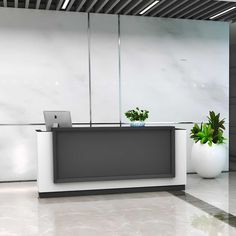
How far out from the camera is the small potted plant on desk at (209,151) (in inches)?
311

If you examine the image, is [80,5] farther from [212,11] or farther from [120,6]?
[212,11]

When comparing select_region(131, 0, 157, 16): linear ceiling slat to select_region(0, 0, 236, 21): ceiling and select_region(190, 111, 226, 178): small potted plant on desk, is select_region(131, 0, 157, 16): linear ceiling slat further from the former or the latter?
select_region(190, 111, 226, 178): small potted plant on desk

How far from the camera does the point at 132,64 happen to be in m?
8.62

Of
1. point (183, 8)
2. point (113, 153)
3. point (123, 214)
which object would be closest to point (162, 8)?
point (183, 8)

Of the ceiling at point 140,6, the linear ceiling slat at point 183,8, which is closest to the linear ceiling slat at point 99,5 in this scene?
the ceiling at point 140,6

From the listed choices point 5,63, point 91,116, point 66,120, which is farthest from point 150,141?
point 5,63

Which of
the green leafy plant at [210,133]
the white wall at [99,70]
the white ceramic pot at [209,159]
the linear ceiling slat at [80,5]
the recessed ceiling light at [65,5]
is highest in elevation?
the recessed ceiling light at [65,5]

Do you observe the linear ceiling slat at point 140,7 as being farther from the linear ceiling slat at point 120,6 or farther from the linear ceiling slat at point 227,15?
the linear ceiling slat at point 227,15

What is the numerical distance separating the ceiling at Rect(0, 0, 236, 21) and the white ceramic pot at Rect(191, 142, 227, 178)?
295 centimetres

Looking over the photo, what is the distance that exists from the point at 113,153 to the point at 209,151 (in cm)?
238

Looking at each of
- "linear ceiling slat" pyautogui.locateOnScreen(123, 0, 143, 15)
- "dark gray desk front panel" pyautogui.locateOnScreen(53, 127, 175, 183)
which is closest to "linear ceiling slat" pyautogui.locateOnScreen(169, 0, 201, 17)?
"linear ceiling slat" pyautogui.locateOnScreen(123, 0, 143, 15)

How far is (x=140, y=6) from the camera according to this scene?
8.07m

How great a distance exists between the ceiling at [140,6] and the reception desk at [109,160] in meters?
2.79

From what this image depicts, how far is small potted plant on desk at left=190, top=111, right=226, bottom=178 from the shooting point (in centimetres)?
A: 790
